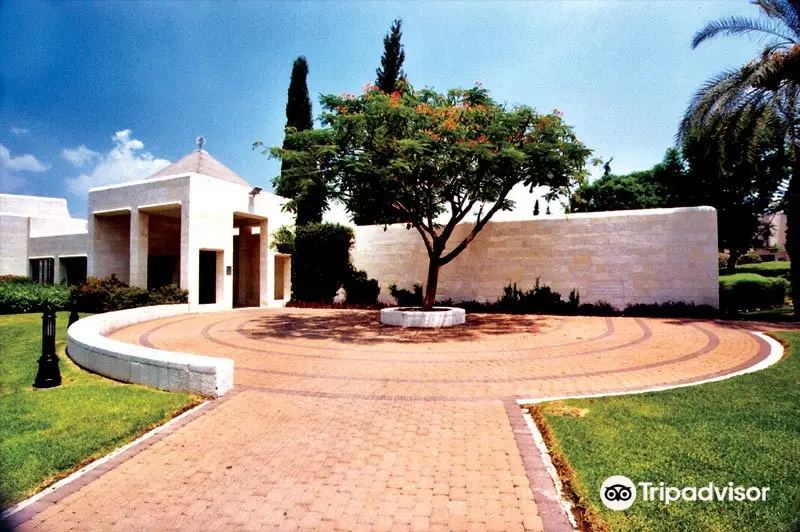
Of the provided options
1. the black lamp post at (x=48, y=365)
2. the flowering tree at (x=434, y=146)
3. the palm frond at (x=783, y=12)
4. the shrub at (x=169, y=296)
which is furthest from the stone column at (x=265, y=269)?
the palm frond at (x=783, y=12)

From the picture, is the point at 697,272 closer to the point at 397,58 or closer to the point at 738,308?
the point at 738,308

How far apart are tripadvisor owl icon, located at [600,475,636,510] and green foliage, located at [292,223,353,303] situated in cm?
1829

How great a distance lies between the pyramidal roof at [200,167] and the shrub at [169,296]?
742 centimetres

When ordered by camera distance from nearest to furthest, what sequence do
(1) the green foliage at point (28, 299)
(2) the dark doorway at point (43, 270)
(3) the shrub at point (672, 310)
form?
(3) the shrub at point (672, 310) → (1) the green foliage at point (28, 299) → (2) the dark doorway at point (43, 270)

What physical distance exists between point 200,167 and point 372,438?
21960 millimetres

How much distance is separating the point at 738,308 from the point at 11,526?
19.8 metres

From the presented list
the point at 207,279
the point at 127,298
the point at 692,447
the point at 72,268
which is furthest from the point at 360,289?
the point at 72,268

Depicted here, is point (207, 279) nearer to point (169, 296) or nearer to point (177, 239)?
point (177, 239)

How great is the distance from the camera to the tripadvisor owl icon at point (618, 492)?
10.6 ft

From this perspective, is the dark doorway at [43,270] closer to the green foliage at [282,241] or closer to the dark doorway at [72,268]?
the dark doorway at [72,268]

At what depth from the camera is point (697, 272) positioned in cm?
1488

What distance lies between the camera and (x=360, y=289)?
825 inches

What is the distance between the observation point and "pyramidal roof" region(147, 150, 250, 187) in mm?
22969

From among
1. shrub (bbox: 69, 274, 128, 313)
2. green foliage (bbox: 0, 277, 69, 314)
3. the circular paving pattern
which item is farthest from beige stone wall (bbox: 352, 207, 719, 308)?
green foliage (bbox: 0, 277, 69, 314)
